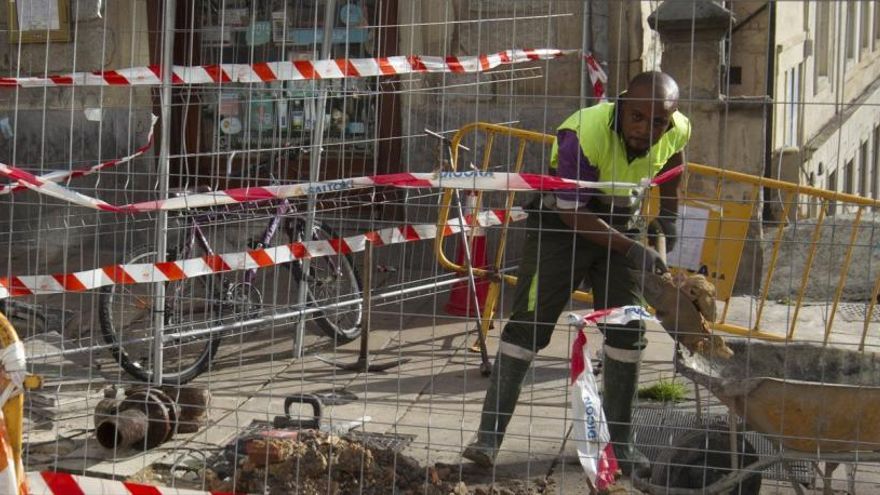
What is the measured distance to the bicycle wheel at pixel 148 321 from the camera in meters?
6.98

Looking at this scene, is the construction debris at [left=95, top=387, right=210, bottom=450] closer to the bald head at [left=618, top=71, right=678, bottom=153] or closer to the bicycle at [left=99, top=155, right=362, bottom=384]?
the bicycle at [left=99, top=155, right=362, bottom=384]

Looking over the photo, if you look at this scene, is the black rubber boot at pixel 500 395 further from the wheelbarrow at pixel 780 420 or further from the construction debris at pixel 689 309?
the construction debris at pixel 689 309

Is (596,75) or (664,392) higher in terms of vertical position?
(596,75)

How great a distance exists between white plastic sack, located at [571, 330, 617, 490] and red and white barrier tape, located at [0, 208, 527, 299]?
862 millimetres

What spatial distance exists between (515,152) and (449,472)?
3.72 m

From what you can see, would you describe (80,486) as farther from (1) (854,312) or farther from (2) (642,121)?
(1) (854,312)

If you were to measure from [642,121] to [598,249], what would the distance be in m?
0.66

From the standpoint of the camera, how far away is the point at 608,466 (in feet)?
15.3

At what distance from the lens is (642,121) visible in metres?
5.30

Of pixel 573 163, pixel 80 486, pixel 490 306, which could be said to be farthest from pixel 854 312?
pixel 80 486

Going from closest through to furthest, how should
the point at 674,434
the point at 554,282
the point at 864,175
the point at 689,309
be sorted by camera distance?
the point at 689,309, the point at 674,434, the point at 554,282, the point at 864,175

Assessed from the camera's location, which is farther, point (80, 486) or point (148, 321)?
point (148, 321)

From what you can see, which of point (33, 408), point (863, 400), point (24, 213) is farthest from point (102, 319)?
point (863, 400)

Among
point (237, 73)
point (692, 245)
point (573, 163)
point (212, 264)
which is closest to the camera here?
point (573, 163)
